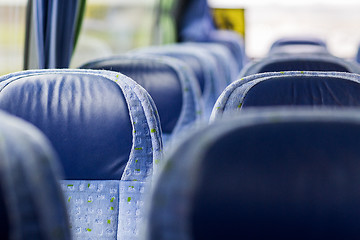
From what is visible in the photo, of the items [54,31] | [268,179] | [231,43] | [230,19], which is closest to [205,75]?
[54,31]

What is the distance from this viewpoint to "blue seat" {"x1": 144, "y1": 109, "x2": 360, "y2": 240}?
0.90m

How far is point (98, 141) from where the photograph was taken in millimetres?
1614

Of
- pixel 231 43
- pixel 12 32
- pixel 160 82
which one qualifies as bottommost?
pixel 231 43

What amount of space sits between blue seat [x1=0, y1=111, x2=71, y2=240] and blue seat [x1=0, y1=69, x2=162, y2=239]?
70 cm

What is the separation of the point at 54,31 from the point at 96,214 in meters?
1.62

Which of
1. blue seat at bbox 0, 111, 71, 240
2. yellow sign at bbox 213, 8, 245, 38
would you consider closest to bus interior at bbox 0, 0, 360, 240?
blue seat at bbox 0, 111, 71, 240

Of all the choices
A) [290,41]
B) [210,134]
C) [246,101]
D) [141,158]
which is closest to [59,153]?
[141,158]

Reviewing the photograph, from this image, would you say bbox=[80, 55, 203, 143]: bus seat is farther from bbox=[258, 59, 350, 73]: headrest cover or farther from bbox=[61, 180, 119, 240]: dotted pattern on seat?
bbox=[61, 180, 119, 240]: dotted pattern on seat

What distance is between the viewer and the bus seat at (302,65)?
247 cm

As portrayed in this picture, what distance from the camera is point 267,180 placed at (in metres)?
0.92

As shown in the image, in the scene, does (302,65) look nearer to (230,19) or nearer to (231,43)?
(231,43)

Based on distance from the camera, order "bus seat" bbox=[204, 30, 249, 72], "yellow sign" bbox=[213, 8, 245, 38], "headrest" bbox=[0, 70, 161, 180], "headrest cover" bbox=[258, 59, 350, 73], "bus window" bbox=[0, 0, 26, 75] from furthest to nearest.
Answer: "yellow sign" bbox=[213, 8, 245, 38] → "bus seat" bbox=[204, 30, 249, 72] → "bus window" bbox=[0, 0, 26, 75] → "headrest cover" bbox=[258, 59, 350, 73] → "headrest" bbox=[0, 70, 161, 180]

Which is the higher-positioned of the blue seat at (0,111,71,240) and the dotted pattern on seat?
the blue seat at (0,111,71,240)

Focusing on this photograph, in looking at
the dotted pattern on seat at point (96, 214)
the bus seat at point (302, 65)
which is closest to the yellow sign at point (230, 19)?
the bus seat at point (302, 65)
